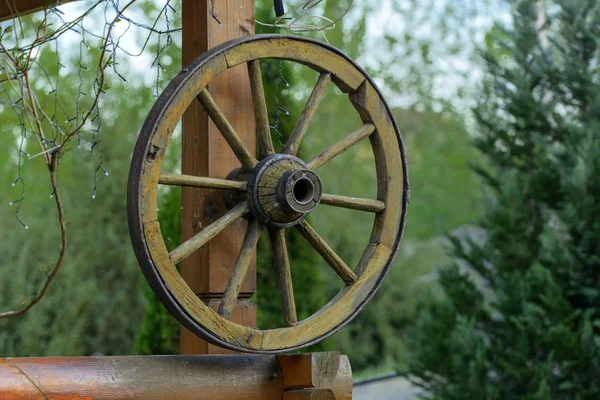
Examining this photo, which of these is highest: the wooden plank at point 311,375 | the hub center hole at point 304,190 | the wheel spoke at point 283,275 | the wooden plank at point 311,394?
A: the hub center hole at point 304,190

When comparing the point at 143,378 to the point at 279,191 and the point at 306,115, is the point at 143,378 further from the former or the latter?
the point at 306,115

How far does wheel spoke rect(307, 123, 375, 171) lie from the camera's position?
1.94 m

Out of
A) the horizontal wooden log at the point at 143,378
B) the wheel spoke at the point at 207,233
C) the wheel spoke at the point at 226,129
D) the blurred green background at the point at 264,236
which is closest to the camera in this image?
the horizontal wooden log at the point at 143,378

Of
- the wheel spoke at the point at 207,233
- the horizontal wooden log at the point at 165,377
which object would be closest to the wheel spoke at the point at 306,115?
the wheel spoke at the point at 207,233

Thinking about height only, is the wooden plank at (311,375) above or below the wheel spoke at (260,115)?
below

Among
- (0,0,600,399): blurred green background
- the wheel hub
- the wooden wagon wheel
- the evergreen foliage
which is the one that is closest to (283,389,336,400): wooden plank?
the wooden wagon wheel

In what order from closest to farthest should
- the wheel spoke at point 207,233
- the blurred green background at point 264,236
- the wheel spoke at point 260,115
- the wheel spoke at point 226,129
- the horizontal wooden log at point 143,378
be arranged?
the horizontal wooden log at point 143,378 → the wheel spoke at point 207,233 → the wheel spoke at point 226,129 → the wheel spoke at point 260,115 → the blurred green background at point 264,236

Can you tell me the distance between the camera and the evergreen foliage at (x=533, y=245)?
4.31 m

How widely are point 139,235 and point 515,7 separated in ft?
13.4

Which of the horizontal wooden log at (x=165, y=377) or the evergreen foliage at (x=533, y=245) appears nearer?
the horizontal wooden log at (x=165, y=377)

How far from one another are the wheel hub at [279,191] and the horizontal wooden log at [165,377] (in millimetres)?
350

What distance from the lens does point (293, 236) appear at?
4.65 meters

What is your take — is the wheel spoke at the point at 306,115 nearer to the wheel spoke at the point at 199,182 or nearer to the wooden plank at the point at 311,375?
the wheel spoke at the point at 199,182

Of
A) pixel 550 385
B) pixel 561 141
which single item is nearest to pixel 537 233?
pixel 561 141
